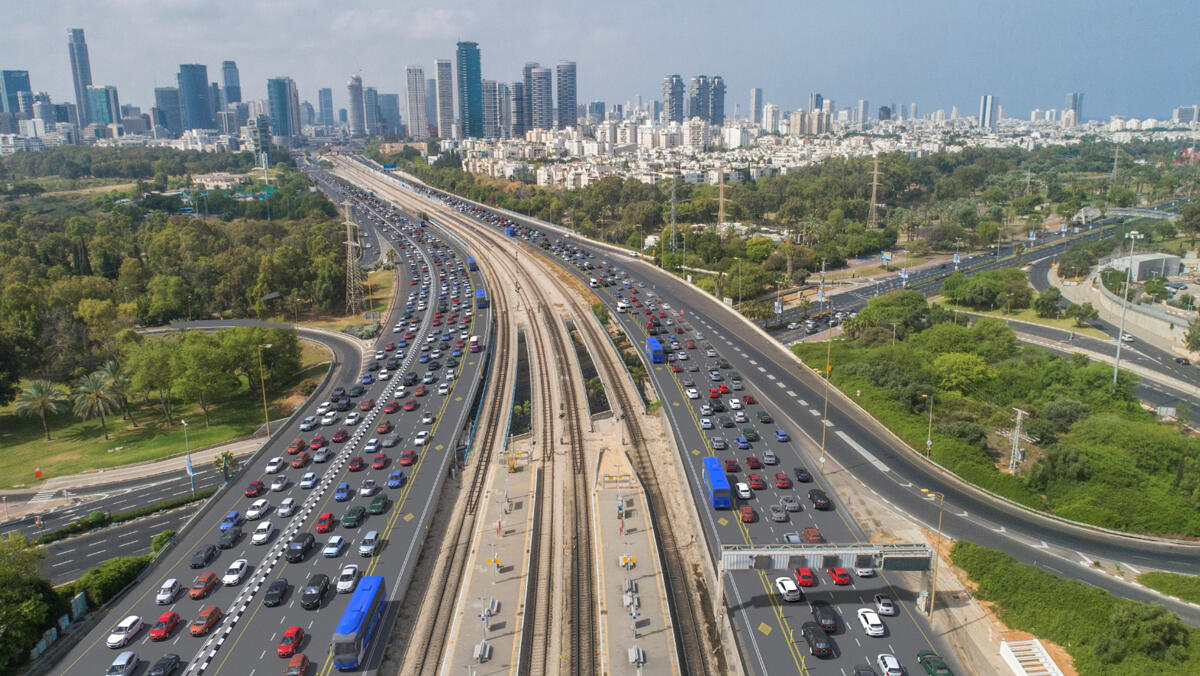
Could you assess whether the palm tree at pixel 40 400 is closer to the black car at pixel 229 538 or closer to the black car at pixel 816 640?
the black car at pixel 229 538

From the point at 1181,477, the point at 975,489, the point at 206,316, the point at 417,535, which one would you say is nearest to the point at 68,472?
the point at 417,535

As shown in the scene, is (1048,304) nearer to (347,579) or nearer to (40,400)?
(347,579)

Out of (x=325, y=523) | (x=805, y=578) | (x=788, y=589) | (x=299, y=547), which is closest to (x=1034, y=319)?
(x=805, y=578)

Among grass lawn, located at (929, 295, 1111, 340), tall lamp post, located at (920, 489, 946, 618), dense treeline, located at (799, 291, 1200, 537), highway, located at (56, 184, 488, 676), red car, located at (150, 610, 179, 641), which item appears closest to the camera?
highway, located at (56, 184, 488, 676)

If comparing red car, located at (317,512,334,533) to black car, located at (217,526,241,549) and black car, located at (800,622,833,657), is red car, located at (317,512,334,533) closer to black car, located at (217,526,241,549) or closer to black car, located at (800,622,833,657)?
black car, located at (217,526,241,549)

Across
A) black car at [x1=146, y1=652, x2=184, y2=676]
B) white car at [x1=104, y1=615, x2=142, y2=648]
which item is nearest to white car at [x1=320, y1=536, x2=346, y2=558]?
white car at [x1=104, y1=615, x2=142, y2=648]
